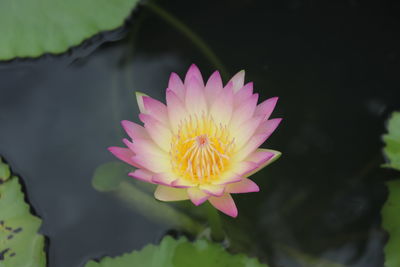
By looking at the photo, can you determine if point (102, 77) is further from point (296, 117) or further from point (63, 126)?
point (296, 117)

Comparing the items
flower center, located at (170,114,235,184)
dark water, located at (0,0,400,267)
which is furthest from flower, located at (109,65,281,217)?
dark water, located at (0,0,400,267)

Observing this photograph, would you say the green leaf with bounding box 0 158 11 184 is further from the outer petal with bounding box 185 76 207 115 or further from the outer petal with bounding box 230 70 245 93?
the outer petal with bounding box 230 70 245 93

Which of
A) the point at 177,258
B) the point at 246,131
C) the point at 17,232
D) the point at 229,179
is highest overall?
Result: the point at 246,131

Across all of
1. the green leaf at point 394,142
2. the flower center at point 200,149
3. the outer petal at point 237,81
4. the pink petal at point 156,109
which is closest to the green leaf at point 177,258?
the flower center at point 200,149

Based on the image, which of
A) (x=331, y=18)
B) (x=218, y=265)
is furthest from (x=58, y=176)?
(x=331, y=18)

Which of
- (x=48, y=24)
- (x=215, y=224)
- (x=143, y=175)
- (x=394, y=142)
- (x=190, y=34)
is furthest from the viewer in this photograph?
(x=190, y=34)

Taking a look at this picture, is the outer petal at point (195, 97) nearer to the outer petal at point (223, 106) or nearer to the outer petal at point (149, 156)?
the outer petal at point (223, 106)

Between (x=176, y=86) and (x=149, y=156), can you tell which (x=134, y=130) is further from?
(x=176, y=86)

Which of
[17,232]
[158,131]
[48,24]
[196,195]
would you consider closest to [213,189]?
[196,195]
